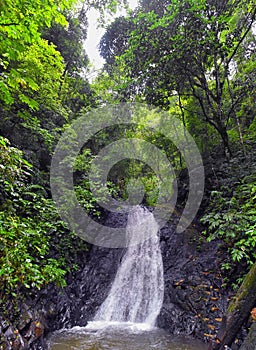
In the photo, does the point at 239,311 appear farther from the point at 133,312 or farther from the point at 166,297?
the point at 133,312

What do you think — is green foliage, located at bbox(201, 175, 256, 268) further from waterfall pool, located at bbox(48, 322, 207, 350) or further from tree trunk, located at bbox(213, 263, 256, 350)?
waterfall pool, located at bbox(48, 322, 207, 350)

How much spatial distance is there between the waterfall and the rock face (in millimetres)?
224

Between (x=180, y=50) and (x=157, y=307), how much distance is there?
7073mm

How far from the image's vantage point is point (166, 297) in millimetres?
6430

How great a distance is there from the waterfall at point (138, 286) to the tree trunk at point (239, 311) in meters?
2.57

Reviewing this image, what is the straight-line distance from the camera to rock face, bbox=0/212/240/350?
4617 mm

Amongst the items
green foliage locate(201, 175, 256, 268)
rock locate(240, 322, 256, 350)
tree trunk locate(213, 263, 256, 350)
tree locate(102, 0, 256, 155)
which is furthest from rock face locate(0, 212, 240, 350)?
tree locate(102, 0, 256, 155)

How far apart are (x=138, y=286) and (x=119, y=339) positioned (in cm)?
240

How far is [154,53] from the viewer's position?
286 inches

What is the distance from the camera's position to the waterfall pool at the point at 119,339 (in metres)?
4.61

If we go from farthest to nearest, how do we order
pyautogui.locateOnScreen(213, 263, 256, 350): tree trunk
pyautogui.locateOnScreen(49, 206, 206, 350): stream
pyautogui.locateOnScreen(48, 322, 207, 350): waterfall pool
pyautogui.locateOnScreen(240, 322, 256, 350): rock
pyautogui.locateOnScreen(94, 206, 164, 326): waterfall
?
1. pyautogui.locateOnScreen(94, 206, 164, 326): waterfall
2. pyautogui.locateOnScreen(49, 206, 206, 350): stream
3. pyautogui.locateOnScreen(48, 322, 207, 350): waterfall pool
4. pyautogui.locateOnScreen(213, 263, 256, 350): tree trunk
5. pyautogui.locateOnScreen(240, 322, 256, 350): rock

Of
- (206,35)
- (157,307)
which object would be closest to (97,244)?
(157,307)

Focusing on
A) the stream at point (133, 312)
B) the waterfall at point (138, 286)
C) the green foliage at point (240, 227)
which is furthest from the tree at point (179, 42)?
the stream at point (133, 312)

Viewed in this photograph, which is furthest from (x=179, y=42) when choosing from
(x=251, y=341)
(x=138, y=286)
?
(x=138, y=286)
